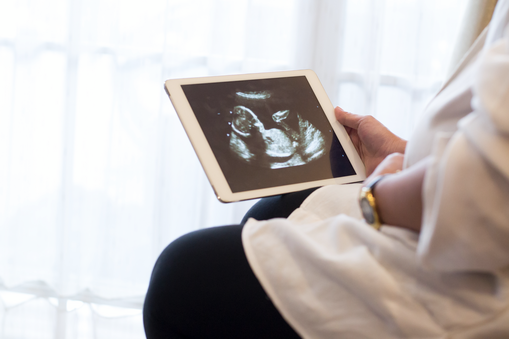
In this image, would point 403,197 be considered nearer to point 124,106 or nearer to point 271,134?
point 271,134

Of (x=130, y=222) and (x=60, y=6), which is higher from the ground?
(x=60, y=6)

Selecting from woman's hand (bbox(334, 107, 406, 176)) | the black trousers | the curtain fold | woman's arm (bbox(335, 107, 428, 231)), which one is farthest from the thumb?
the curtain fold

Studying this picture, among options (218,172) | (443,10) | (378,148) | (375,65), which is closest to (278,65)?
(375,65)

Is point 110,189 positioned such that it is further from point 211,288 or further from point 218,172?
point 211,288

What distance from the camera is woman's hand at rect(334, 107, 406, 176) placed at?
788mm

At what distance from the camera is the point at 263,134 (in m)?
0.71

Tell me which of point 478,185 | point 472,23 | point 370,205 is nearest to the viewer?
point 478,185

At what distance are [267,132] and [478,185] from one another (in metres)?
0.41

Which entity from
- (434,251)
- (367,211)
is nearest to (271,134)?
(367,211)

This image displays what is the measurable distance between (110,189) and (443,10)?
3.97 ft

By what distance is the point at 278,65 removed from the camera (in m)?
1.38

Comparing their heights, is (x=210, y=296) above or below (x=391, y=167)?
below

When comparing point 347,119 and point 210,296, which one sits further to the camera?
point 347,119

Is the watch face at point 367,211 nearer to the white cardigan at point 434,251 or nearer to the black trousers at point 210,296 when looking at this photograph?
the white cardigan at point 434,251
